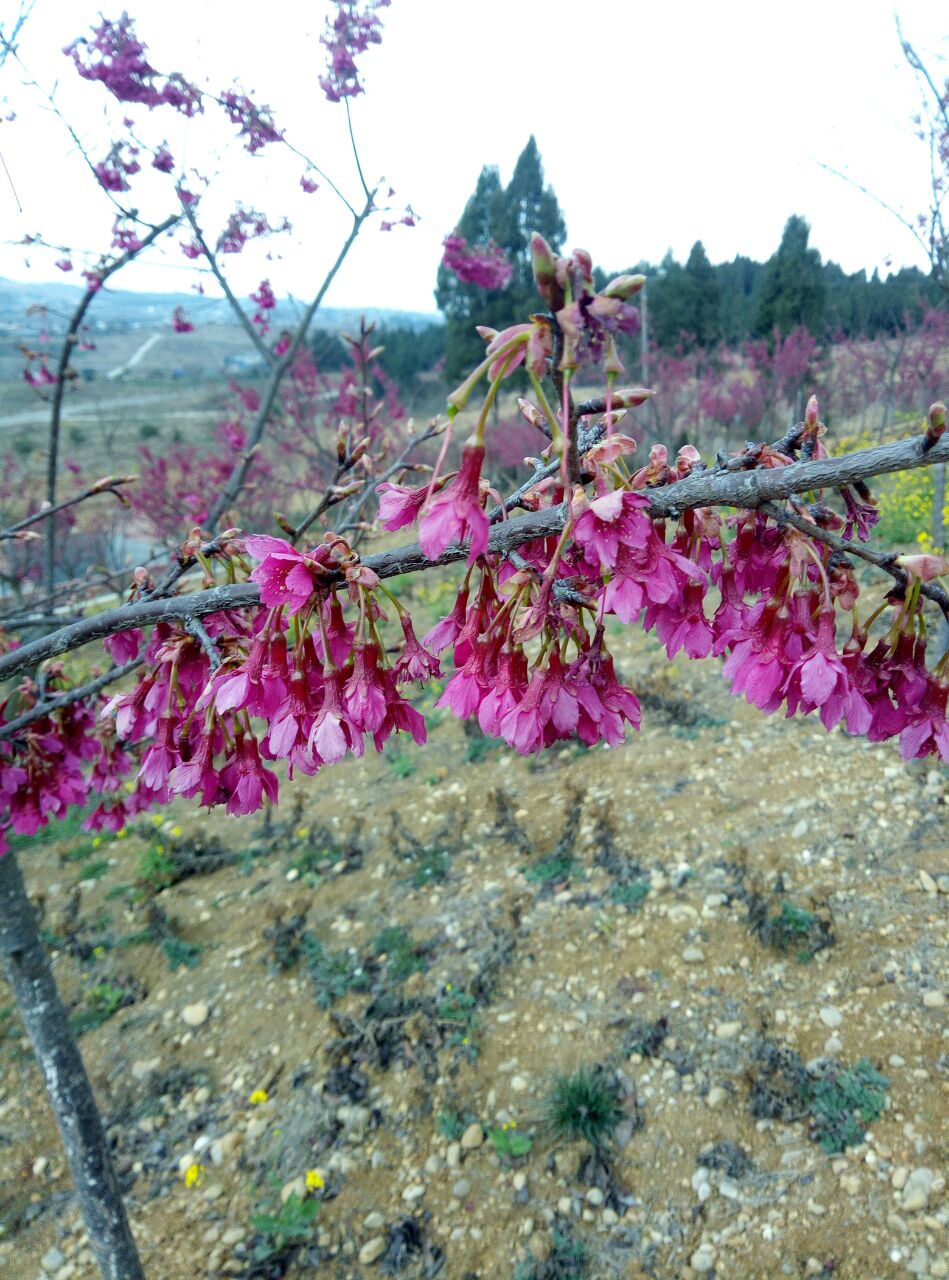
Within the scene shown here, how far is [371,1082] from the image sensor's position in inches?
123

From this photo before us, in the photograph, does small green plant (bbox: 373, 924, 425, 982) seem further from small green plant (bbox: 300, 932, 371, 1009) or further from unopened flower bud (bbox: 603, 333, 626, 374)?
unopened flower bud (bbox: 603, 333, 626, 374)

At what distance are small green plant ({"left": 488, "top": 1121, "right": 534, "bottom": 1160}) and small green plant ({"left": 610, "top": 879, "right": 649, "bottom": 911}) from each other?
120cm

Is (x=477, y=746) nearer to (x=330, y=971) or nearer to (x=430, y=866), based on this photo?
(x=430, y=866)

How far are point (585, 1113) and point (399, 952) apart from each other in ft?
4.31

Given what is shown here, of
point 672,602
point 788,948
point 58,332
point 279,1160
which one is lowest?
point 279,1160

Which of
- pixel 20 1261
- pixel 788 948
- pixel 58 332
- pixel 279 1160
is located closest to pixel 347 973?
pixel 279 1160

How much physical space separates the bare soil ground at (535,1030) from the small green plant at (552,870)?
21 millimetres

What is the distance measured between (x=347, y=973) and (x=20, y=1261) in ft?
5.20

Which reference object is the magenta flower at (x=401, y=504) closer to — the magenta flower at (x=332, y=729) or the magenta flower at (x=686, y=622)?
the magenta flower at (x=332, y=729)

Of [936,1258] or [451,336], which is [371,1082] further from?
[451,336]

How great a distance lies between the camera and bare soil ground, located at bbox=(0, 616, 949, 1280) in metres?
2.49

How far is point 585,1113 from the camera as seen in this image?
2682mm

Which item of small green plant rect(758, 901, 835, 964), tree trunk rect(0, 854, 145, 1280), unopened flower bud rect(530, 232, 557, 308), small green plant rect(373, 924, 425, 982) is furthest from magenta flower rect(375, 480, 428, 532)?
small green plant rect(373, 924, 425, 982)

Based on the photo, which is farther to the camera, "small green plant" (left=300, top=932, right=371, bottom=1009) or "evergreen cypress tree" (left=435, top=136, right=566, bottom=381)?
"evergreen cypress tree" (left=435, top=136, right=566, bottom=381)
